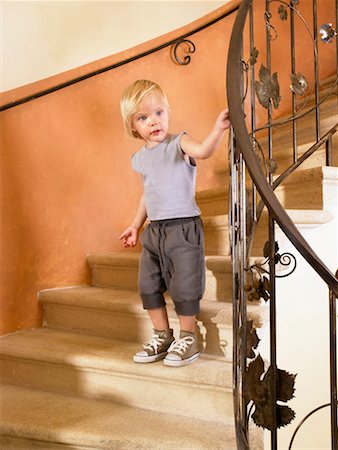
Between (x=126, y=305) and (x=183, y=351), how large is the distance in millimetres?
432

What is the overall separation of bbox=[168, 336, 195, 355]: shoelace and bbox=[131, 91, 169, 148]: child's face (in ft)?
2.69

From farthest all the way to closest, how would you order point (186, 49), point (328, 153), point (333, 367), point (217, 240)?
point (186, 49) < point (217, 240) < point (328, 153) < point (333, 367)

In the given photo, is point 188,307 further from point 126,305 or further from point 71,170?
point 71,170

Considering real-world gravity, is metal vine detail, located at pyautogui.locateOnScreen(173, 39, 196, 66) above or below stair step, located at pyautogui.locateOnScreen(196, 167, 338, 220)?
above

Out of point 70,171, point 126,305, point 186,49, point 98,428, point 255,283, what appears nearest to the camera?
point 255,283

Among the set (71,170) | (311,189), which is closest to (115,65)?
(71,170)

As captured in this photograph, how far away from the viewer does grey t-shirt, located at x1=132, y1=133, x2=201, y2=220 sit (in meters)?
2.09

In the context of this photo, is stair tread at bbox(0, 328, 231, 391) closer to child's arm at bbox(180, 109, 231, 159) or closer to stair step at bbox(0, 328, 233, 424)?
stair step at bbox(0, 328, 233, 424)

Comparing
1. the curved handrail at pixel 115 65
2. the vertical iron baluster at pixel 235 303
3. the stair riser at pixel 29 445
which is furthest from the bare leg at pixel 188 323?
the curved handrail at pixel 115 65

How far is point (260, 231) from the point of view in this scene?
2293mm

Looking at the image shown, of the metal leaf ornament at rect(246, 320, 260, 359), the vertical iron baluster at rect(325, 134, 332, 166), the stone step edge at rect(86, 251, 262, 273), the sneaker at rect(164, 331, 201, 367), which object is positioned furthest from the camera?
the vertical iron baluster at rect(325, 134, 332, 166)

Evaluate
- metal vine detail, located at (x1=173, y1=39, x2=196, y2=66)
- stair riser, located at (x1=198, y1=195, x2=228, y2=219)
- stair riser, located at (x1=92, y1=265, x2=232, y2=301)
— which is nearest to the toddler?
stair riser, located at (x1=92, y1=265, x2=232, y2=301)

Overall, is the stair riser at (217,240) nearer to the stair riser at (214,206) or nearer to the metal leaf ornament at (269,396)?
the stair riser at (214,206)

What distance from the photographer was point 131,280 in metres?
2.65
